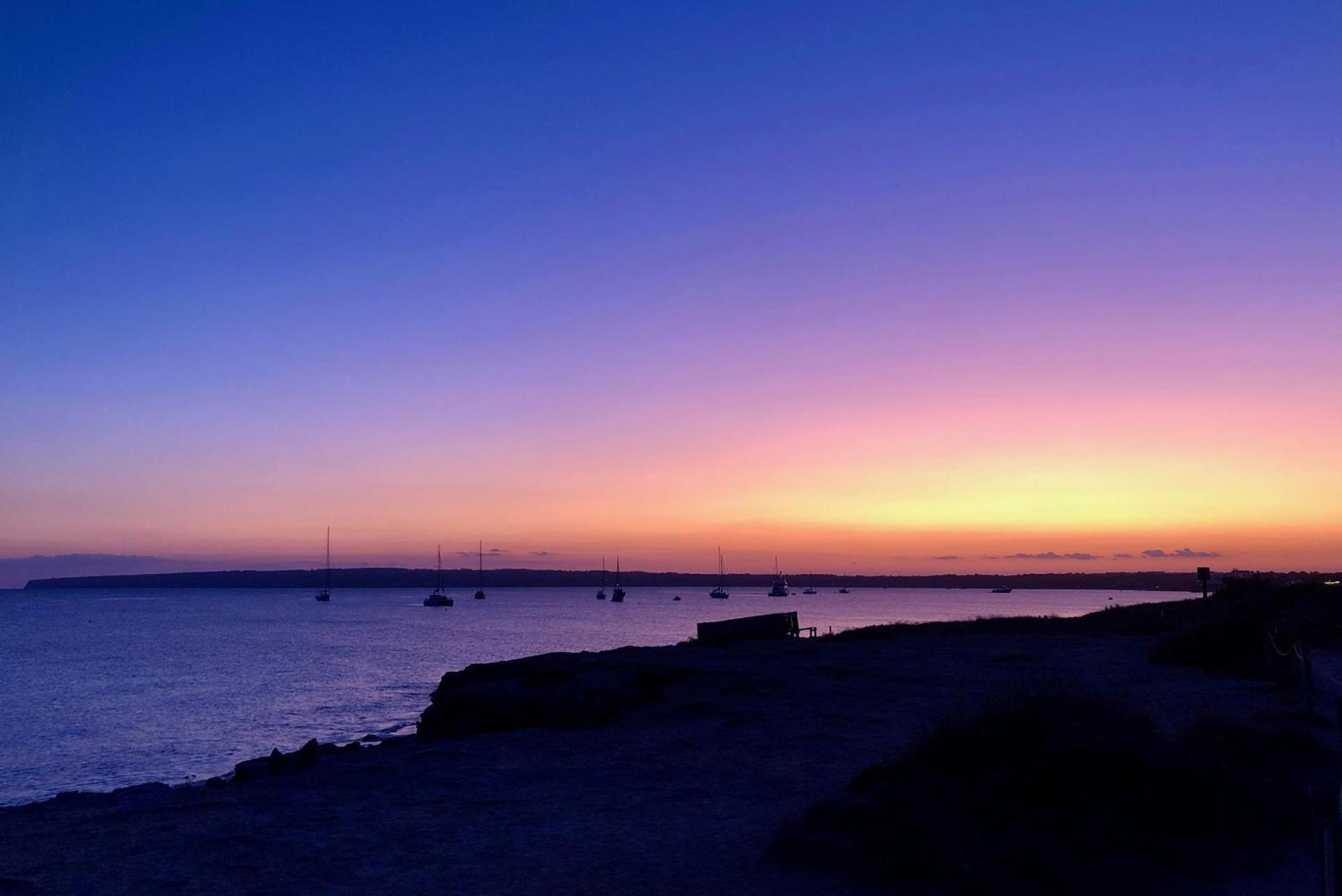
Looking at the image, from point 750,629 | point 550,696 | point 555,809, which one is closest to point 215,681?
point 750,629

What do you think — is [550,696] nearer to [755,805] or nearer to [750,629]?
[755,805]

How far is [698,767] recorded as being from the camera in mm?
14312

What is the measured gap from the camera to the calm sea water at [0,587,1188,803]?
28203 mm

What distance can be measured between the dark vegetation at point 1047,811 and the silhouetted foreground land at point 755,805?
0.08 feet

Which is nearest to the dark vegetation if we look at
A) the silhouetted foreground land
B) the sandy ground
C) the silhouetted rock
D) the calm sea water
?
the silhouetted foreground land

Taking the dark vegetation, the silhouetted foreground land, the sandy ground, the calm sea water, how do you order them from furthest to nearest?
the calm sea water → the sandy ground → the silhouetted foreground land → the dark vegetation

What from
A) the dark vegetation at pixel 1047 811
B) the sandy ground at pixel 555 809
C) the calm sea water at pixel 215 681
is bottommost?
the calm sea water at pixel 215 681

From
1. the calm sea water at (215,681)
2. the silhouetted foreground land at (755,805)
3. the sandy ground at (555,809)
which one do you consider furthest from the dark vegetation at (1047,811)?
the calm sea water at (215,681)

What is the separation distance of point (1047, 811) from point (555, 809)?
5.78 meters

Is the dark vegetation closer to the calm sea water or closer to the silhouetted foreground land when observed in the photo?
the silhouetted foreground land

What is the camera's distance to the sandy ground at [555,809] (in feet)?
30.7

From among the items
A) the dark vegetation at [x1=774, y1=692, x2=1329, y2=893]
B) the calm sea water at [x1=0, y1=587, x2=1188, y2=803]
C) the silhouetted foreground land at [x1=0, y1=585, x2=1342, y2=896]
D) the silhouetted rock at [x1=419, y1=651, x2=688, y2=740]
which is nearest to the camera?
the dark vegetation at [x1=774, y1=692, x2=1329, y2=893]

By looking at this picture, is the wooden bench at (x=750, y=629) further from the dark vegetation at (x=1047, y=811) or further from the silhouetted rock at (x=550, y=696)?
the dark vegetation at (x=1047, y=811)

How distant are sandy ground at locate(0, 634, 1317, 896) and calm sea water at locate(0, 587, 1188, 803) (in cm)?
1231
